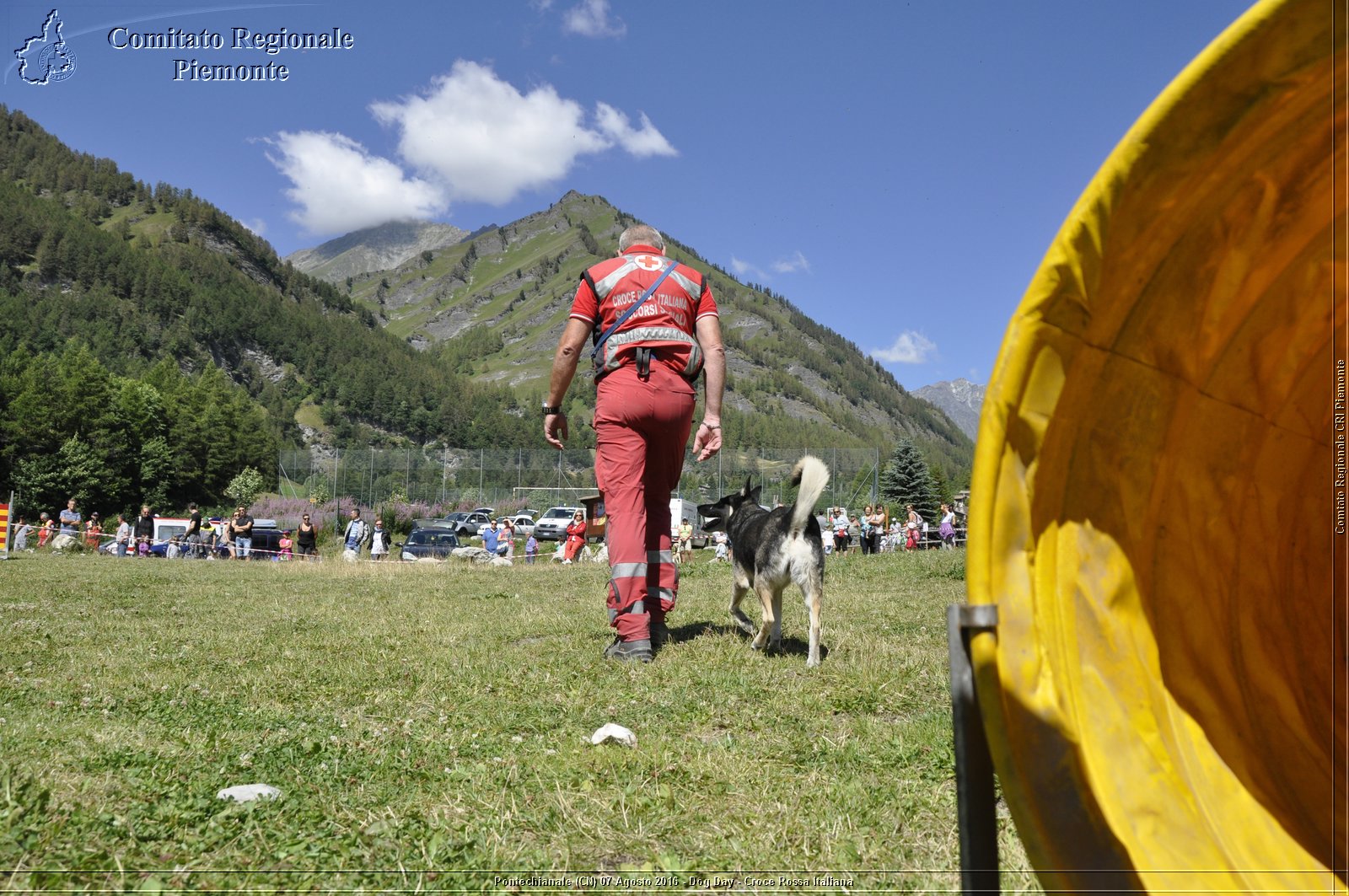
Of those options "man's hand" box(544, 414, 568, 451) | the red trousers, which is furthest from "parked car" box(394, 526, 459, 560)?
the red trousers

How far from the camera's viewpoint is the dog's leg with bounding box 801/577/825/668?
4.84 metres

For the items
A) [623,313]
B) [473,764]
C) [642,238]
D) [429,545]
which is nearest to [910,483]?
[429,545]

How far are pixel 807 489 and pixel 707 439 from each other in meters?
0.72

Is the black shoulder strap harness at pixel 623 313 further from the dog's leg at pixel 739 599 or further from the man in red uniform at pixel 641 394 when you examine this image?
the dog's leg at pixel 739 599

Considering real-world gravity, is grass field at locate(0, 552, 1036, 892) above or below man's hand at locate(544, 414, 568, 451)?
below

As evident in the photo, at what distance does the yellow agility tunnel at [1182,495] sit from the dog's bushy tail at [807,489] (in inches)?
121

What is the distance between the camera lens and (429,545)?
28.8 meters

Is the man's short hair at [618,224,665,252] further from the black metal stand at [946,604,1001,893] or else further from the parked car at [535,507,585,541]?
the parked car at [535,507,585,541]

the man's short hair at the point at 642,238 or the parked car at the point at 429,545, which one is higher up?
the man's short hair at the point at 642,238

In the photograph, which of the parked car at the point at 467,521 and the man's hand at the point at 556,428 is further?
the parked car at the point at 467,521

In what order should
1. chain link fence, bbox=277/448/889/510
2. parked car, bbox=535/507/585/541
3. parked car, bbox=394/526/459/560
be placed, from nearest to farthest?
parked car, bbox=394/526/459/560, parked car, bbox=535/507/585/541, chain link fence, bbox=277/448/889/510

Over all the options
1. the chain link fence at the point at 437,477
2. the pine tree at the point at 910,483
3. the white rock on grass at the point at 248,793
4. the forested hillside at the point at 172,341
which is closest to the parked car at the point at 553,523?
the chain link fence at the point at 437,477

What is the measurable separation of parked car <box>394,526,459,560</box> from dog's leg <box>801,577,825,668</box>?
23665 millimetres

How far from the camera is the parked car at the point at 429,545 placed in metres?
27.6
